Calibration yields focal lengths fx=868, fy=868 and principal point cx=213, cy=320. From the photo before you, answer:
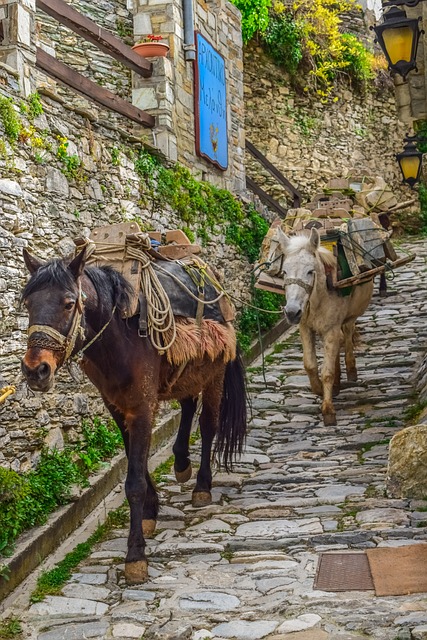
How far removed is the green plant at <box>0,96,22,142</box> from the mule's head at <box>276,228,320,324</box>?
9.50 ft

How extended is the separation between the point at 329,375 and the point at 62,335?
15.0 feet

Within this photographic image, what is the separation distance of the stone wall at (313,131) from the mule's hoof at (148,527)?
551 inches

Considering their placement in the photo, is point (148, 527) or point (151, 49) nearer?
point (148, 527)

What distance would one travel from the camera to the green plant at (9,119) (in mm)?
6473

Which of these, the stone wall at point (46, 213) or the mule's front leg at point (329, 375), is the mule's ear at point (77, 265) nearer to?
the stone wall at point (46, 213)

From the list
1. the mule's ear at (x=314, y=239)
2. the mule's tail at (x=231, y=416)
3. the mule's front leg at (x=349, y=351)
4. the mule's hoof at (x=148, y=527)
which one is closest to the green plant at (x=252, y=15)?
the mule's front leg at (x=349, y=351)

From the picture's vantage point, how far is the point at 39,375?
4543 mm

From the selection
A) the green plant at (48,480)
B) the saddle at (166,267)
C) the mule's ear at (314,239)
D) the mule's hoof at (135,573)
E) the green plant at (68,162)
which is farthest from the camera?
the mule's ear at (314,239)

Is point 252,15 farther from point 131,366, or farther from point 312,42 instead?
point 131,366

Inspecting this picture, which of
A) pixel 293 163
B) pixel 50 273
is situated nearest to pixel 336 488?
pixel 50 273

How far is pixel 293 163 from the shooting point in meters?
21.1

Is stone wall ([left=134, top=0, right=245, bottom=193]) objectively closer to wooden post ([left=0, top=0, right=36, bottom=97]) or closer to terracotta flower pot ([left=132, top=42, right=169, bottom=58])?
terracotta flower pot ([left=132, top=42, right=169, bottom=58])

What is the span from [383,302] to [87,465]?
848 cm

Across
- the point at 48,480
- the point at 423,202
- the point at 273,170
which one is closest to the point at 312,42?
the point at 423,202
